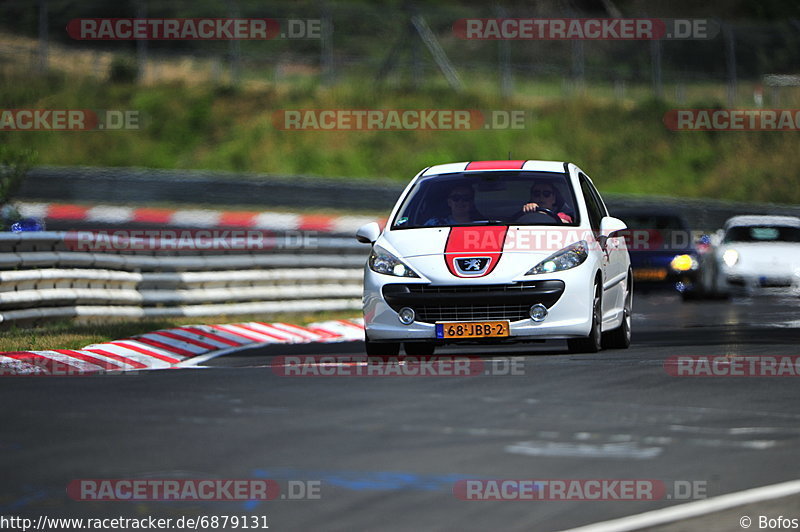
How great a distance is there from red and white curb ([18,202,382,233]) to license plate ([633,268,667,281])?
10.5 meters

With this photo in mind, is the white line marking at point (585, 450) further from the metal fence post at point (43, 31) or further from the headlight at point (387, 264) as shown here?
the metal fence post at point (43, 31)

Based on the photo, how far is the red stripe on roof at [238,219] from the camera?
3584 centimetres

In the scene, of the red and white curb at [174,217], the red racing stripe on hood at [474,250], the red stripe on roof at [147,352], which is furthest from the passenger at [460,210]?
the red and white curb at [174,217]

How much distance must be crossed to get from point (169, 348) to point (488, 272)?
3585 millimetres

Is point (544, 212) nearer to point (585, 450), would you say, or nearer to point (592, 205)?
point (592, 205)

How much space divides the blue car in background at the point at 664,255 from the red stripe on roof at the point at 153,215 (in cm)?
1276

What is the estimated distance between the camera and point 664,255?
1000 inches

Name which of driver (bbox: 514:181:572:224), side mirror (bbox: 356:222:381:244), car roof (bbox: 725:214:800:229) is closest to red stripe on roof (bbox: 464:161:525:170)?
driver (bbox: 514:181:572:224)

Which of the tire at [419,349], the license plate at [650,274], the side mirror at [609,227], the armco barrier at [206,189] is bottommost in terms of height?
the tire at [419,349]

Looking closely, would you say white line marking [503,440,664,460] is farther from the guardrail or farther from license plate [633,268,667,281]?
license plate [633,268,667,281]

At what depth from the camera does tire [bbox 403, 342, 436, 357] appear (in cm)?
1346

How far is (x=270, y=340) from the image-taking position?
16.3 m

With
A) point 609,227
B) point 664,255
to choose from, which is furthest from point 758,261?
point 609,227

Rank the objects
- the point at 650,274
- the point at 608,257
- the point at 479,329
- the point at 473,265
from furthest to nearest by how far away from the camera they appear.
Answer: the point at 650,274 → the point at 608,257 → the point at 473,265 → the point at 479,329
